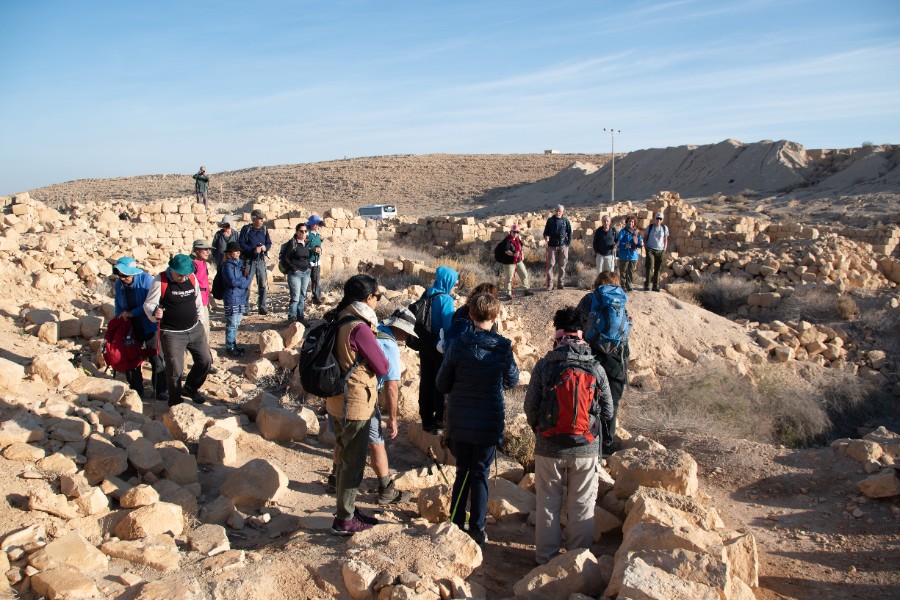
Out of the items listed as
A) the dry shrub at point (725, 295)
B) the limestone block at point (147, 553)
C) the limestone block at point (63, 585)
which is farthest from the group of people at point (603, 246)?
the limestone block at point (63, 585)

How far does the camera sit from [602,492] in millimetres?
5234

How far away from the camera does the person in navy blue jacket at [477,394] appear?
439cm

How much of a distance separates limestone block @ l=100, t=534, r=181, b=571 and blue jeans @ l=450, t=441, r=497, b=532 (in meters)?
1.74

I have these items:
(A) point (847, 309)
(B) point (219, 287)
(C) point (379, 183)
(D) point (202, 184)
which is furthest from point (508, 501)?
(C) point (379, 183)

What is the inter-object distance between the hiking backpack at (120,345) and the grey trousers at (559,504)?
14.3 feet

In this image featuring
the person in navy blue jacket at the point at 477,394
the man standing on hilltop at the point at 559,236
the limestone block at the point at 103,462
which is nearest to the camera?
the person in navy blue jacket at the point at 477,394

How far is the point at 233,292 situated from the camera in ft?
27.9

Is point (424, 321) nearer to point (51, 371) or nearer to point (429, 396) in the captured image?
point (429, 396)

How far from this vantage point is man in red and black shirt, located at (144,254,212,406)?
622 cm

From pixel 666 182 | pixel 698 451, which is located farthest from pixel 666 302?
pixel 666 182

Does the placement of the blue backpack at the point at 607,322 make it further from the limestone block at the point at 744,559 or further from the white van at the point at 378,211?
the white van at the point at 378,211

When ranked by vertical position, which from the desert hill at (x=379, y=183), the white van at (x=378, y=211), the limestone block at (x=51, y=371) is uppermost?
the desert hill at (x=379, y=183)

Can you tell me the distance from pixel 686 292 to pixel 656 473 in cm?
995

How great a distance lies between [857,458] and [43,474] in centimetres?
641
